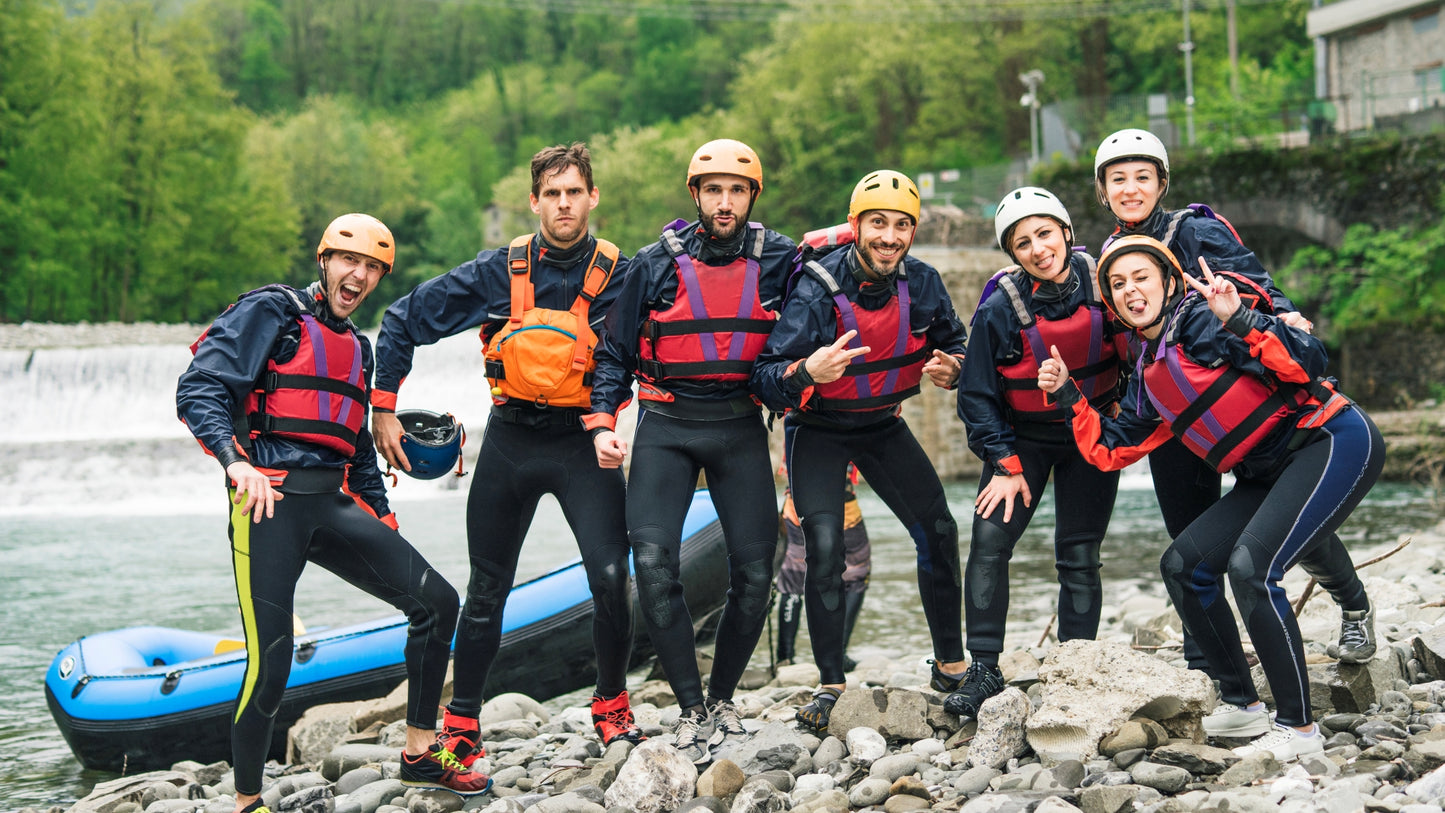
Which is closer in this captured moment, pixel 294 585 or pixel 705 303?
pixel 294 585

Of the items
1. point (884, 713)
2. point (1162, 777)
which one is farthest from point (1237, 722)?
point (884, 713)

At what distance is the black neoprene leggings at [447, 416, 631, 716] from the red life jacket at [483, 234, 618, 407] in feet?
0.49

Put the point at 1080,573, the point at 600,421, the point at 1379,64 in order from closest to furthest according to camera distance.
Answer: the point at 600,421 → the point at 1080,573 → the point at 1379,64

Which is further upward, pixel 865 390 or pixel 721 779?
pixel 865 390

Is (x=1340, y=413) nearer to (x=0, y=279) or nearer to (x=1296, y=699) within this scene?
(x=1296, y=699)

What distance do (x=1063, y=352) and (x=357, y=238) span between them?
2625 millimetres

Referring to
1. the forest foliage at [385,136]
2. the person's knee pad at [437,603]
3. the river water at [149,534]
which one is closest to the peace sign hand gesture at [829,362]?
the person's knee pad at [437,603]

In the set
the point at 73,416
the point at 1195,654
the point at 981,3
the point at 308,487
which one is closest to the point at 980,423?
the point at 1195,654

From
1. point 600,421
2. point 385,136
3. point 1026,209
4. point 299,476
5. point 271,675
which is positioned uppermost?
point 385,136

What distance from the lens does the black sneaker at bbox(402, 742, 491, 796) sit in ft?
14.8

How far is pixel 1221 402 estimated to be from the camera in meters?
4.01

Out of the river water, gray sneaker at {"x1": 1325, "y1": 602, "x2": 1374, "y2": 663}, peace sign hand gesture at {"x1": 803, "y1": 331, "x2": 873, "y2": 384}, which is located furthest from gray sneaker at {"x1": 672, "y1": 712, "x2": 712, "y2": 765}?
the river water

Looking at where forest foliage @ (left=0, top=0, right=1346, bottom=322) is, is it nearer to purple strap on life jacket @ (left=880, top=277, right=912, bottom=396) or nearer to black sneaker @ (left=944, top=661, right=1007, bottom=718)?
purple strap on life jacket @ (left=880, top=277, right=912, bottom=396)

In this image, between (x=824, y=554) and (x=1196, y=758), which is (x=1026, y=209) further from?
(x=1196, y=758)
